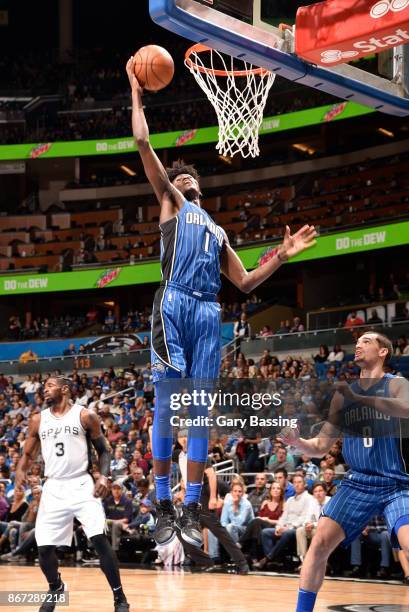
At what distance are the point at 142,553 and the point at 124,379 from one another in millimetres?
7856

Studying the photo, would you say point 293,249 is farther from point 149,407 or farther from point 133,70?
point 149,407

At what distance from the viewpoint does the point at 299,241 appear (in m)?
5.80

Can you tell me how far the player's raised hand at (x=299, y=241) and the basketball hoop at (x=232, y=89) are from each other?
5.74 feet

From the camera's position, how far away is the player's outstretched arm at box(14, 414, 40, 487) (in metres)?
8.48

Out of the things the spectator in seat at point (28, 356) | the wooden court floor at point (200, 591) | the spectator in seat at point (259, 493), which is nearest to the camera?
the wooden court floor at point (200, 591)

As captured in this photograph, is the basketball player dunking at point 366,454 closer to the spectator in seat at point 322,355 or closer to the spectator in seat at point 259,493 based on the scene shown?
the spectator in seat at point 259,493

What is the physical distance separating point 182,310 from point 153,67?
1.39 m

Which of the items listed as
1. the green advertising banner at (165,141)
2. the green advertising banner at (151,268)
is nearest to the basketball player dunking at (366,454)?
the green advertising banner at (151,268)

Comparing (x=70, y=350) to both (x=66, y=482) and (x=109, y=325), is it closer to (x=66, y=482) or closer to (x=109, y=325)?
(x=109, y=325)

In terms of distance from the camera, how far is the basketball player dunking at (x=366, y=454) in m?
6.14

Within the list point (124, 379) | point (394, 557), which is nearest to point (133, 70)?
point (394, 557)

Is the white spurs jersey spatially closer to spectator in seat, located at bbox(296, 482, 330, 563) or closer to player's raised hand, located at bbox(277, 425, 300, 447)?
player's raised hand, located at bbox(277, 425, 300, 447)

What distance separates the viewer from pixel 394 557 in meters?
11.4

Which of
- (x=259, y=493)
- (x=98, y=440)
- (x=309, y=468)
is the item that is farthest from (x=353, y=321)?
(x=98, y=440)
